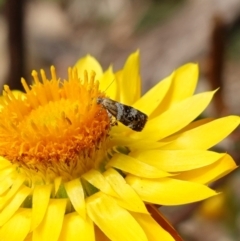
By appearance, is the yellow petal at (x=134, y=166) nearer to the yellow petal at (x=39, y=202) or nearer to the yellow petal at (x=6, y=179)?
the yellow petal at (x=39, y=202)

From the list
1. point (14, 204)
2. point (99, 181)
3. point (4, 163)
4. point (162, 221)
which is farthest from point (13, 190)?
point (162, 221)

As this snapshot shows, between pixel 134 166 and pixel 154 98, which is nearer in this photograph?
pixel 134 166

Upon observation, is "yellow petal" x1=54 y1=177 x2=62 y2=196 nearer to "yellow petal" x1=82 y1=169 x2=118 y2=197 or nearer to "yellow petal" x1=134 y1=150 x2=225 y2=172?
"yellow petal" x1=82 y1=169 x2=118 y2=197

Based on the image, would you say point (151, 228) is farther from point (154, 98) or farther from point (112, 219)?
point (154, 98)

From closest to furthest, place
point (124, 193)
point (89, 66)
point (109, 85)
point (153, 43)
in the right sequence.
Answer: point (124, 193) < point (109, 85) < point (89, 66) < point (153, 43)

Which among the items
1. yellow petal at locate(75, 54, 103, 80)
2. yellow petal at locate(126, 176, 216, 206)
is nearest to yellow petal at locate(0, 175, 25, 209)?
yellow petal at locate(126, 176, 216, 206)

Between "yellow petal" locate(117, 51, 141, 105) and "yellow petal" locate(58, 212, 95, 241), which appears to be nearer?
"yellow petal" locate(58, 212, 95, 241)
